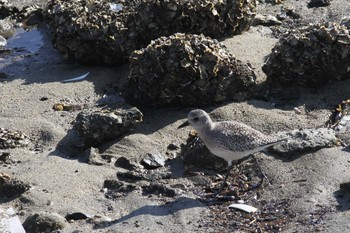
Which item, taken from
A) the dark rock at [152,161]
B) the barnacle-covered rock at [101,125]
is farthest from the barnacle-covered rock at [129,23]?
the dark rock at [152,161]

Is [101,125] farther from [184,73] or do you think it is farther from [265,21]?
[265,21]

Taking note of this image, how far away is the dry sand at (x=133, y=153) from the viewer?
8.26 m

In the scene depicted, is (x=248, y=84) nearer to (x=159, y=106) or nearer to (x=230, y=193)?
(x=159, y=106)

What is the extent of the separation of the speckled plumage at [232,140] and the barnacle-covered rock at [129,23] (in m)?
2.97

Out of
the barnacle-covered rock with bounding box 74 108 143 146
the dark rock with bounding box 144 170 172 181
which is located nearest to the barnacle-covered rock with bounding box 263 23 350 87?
the barnacle-covered rock with bounding box 74 108 143 146

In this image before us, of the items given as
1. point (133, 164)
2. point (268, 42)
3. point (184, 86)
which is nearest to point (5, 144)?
point (133, 164)

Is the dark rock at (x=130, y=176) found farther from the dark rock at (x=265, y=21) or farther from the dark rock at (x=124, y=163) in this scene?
the dark rock at (x=265, y=21)

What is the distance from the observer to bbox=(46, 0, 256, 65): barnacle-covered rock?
38.0 ft

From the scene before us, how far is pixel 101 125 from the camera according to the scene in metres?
9.71

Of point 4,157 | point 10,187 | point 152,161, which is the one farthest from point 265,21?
point 10,187

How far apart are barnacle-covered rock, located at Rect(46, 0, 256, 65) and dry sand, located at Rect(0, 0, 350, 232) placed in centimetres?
23

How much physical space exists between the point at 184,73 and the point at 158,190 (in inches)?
80.2

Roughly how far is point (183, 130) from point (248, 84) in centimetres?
119

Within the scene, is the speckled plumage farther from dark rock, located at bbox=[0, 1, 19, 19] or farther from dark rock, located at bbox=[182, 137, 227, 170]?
dark rock, located at bbox=[0, 1, 19, 19]
